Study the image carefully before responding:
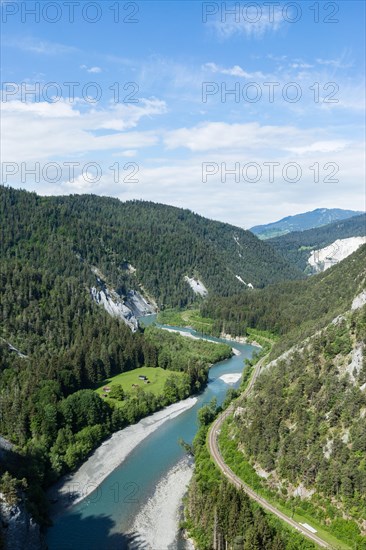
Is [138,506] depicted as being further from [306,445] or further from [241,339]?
[241,339]

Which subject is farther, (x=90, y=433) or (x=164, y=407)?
(x=164, y=407)

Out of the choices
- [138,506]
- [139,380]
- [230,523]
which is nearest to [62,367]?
[139,380]

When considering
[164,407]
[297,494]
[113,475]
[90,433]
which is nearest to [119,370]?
[164,407]

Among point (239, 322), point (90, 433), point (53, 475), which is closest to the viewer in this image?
point (53, 475)

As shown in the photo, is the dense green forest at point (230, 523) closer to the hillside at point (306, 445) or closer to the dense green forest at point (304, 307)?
the hillside at point (306, 445)

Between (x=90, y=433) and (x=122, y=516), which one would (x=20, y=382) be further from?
(x=122, y=516)
